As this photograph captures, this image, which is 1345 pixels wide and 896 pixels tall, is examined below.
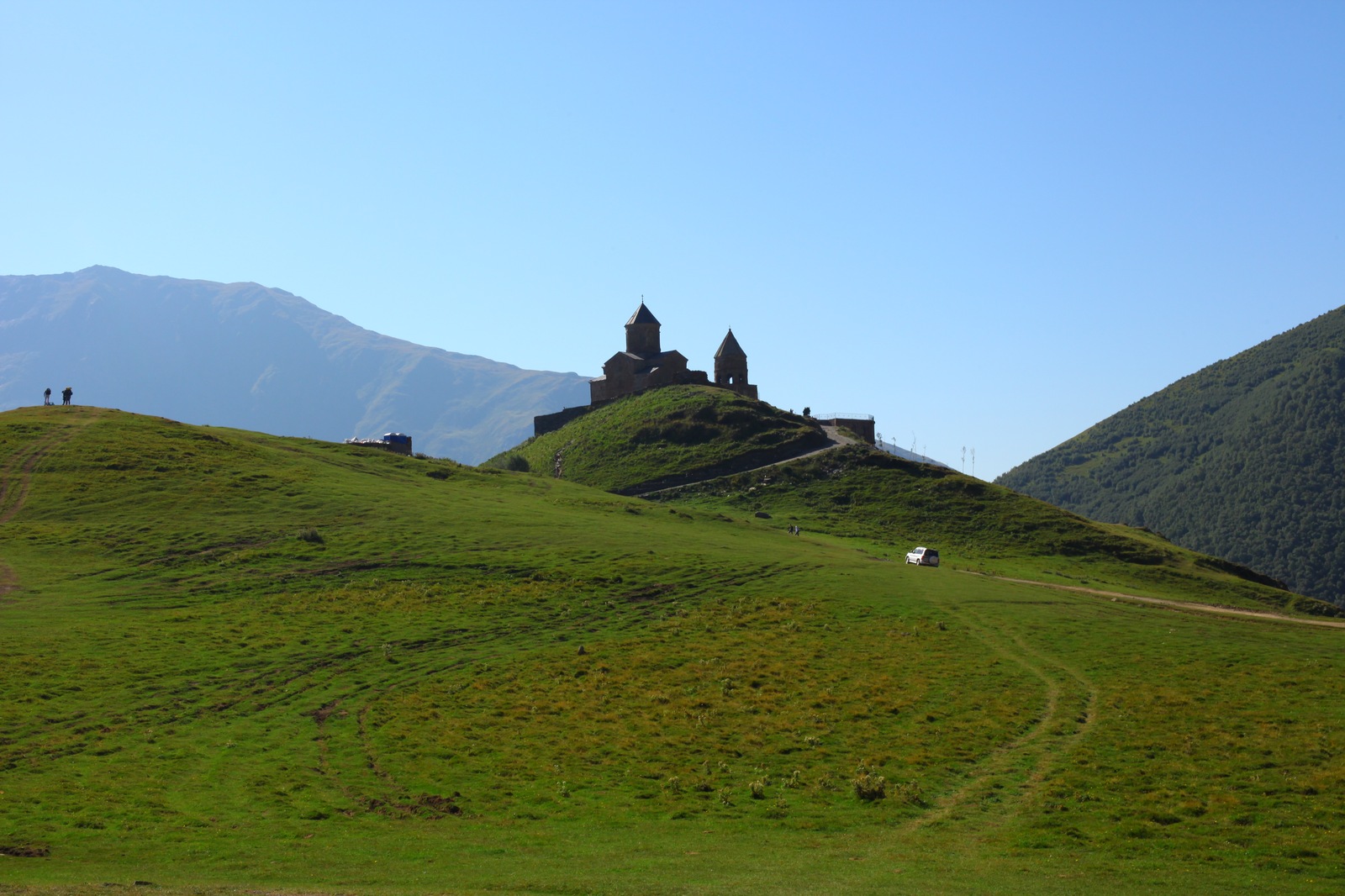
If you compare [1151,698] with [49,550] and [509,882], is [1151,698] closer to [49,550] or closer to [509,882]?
[509,882]

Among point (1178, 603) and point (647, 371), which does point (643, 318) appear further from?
point (1178, 603)

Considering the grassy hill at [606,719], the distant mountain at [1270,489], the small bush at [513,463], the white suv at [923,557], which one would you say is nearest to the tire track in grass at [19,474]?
the grassy hill at [606,719]

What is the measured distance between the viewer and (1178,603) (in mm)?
61062

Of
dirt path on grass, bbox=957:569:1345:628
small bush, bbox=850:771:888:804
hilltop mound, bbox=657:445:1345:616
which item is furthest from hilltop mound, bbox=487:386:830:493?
small bush, bbox=850:771:888:804

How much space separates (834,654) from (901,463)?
64.6 metres

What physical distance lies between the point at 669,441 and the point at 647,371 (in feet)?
94.5

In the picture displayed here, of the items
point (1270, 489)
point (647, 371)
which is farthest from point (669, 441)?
point (1270, 489)

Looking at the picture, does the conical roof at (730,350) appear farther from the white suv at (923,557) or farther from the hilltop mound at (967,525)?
the white suv at (923,557)

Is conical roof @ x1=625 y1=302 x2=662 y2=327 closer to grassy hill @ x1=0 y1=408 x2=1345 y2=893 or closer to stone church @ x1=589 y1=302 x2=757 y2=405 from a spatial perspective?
stone church @ x1=589 y1=302 x2=757 y2=405

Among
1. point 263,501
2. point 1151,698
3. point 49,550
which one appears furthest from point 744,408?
point 1151,698

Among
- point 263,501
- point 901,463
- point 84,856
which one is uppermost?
point 901,463

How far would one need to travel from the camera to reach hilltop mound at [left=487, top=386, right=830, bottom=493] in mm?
105812

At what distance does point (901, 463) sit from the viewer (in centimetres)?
10450

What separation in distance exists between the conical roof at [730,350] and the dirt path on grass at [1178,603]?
76.5m
